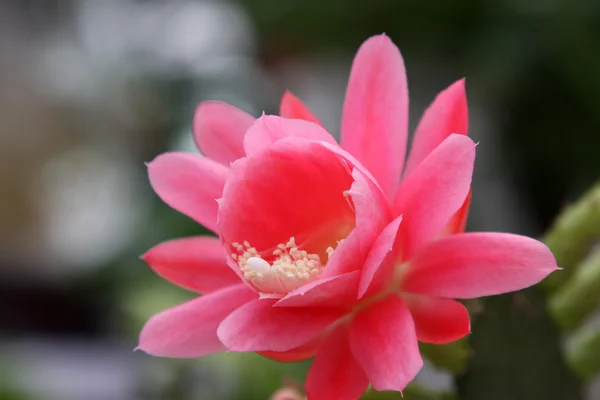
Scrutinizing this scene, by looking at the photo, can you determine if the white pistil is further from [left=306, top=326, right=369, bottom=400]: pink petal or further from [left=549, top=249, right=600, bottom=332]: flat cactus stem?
[left=549, top=249, right=600, bottom=332]: flat cactus stem

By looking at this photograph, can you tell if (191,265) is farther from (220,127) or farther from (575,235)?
(575,235)

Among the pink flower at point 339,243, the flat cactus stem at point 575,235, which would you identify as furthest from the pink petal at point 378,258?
the flat cactus stem at point 575,235

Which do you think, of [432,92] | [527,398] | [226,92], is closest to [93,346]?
[226,92]

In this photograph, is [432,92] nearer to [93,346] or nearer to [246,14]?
[246,14]

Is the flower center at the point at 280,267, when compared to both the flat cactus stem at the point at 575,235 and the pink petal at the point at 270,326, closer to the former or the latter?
the pink petal at the point at 270,326

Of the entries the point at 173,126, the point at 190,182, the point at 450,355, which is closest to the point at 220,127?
the point at 190,182

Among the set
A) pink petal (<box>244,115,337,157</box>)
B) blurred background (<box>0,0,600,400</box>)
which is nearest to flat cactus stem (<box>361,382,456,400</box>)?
blurred background (<box>0,0,600,400</box>)

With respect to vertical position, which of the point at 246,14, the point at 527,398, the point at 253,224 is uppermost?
the point at 246,14
